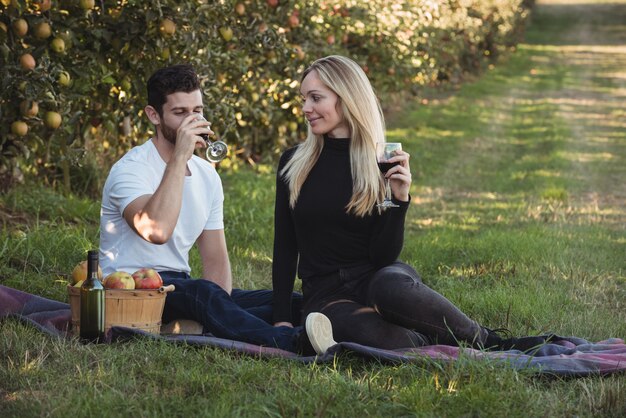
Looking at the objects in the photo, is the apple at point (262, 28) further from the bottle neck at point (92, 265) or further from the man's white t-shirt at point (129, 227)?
the bottle neck at point (92, 265)

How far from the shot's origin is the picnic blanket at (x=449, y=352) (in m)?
3.98

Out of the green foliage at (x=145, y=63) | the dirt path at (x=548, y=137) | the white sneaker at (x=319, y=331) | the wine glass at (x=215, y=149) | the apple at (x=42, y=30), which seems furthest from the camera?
the dirt path at (x=548, y=137)

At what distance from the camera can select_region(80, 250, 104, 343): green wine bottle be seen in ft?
13.9

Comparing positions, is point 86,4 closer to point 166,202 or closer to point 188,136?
point 188,136

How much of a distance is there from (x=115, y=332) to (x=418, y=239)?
3.47 metres

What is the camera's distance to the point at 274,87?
976cm

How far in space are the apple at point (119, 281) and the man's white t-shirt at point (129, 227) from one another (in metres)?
0.34

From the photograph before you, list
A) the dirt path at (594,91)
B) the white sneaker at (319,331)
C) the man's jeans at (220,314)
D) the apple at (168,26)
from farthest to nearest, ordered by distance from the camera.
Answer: the dirt path at (594,91)
the apple at (168,26)
the man's jeans at (220,314)
the white sneaker at (319,331)

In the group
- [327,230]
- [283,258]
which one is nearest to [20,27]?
[283,258]

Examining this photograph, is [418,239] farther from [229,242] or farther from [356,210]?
[356,210]

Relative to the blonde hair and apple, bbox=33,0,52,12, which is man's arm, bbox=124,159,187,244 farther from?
apple, bbox=33,0,52,12

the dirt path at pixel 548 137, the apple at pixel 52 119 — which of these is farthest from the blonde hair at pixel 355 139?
the dirt path at pixel 548 137

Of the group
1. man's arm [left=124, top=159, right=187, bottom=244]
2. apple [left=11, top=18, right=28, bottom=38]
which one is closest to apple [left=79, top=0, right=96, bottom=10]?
apple [left=11, top=18, right=28, bottom=38]

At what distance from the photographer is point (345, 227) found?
4570 mm
